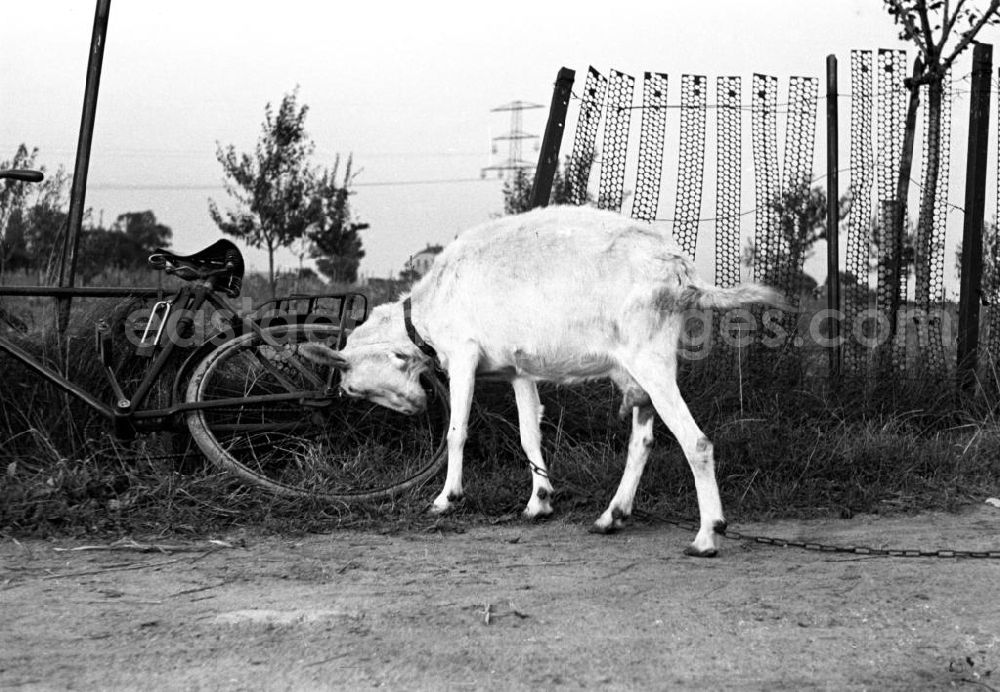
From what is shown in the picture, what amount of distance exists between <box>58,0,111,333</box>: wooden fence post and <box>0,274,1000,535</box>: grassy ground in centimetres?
35

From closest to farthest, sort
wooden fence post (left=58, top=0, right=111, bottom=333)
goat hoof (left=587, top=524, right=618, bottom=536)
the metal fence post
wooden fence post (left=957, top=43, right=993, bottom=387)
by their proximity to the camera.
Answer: goat hoof (left=587, top=524, right=618, bottom=536) < wooden fence post (left=58, top=0, right=111, bottom=333) < the metal fence post < wooden fence post (left=957, top=43, right=993, bottom=387)

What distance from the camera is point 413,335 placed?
5.78m

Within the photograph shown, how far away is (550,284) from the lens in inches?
208

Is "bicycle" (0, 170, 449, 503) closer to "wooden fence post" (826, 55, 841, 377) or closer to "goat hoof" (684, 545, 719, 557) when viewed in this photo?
"goat hoof" (684, 545, 719, 557)

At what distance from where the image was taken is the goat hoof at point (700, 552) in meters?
4.86

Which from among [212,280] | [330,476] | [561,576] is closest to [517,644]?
[561,576]

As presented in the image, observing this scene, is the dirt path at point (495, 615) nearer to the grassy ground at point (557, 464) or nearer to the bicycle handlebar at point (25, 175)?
the grassy ground at point (557, 464)

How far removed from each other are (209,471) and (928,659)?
12.4ft

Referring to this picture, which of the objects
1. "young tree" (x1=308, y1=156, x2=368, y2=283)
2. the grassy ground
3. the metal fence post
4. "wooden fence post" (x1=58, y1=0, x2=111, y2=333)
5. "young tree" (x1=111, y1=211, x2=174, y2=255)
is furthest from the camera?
"young tree" (x1=111, y1=211, x2=174, y2=255)

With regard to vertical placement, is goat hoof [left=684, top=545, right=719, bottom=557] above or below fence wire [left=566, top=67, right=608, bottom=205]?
below

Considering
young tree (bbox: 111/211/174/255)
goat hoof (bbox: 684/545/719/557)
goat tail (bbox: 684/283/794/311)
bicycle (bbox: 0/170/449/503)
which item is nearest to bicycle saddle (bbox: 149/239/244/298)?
bicycle (bbox: 0/170/449/503)

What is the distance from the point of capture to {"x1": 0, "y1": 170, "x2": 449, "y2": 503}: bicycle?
5785 mm

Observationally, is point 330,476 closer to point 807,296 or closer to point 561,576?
point 561,576

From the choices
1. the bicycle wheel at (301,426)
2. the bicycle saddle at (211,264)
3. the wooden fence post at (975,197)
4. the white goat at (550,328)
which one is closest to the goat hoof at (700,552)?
the white goat at (550,328)
